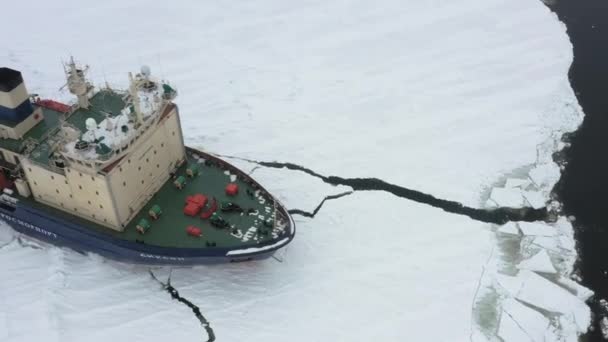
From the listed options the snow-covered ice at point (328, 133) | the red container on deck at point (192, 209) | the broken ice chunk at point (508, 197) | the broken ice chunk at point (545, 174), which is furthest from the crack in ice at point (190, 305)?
the broken ice chunk at point (545, 174)

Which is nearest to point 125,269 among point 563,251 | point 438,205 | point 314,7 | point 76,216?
point 76,216

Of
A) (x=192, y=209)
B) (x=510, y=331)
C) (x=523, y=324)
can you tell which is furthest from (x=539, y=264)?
(x=192, y=209)

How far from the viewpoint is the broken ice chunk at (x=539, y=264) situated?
13.5 meters

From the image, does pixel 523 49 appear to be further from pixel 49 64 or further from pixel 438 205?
pixel 49 64

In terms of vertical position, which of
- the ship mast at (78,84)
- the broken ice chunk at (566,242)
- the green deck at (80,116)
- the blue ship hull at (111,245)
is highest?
the ship mast at (78,84)

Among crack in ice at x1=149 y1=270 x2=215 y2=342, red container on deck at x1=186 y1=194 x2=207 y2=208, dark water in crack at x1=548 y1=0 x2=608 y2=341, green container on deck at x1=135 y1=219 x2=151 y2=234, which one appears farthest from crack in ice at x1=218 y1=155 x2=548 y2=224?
green container on deck at x1=135 y1=219 x2=151 y2=234

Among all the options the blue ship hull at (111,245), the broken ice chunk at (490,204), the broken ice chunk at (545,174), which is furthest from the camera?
the broken ice chunk at (545,174)

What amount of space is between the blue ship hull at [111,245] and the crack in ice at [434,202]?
113 inches

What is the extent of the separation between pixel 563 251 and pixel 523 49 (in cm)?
948

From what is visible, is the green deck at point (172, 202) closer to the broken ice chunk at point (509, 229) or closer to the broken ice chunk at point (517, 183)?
the broken ice chunk at point (509, 229)

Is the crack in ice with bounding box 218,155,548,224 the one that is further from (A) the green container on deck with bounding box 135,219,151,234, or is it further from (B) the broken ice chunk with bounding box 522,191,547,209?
(A) the green container on deck with bounding box 135,219,151,234

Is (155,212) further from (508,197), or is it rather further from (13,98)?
(508,197)

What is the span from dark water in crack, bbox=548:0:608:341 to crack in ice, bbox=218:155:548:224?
1.15 meters

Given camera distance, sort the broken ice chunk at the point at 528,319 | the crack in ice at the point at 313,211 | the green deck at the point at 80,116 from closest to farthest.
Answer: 1. the broken ice chunk at the point at 528,319
2. the green deck at the point at 80,116
3. the crack in ice at the point at 313,211
